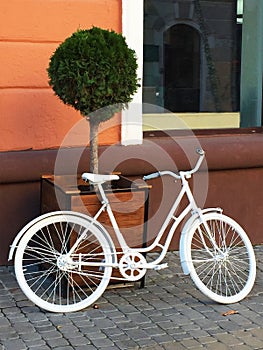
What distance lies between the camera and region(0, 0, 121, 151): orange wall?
543cm

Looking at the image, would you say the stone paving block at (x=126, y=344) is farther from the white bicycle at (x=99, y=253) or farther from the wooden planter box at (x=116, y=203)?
the wooden planter box at (x=116, y=203)

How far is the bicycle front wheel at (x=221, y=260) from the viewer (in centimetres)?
477

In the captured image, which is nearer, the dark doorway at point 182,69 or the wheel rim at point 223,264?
the wheel rim at point 223,264

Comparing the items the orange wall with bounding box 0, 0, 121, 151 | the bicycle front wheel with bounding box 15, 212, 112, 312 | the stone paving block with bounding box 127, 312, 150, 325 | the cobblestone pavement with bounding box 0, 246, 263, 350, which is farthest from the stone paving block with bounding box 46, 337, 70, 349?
the orange wall with bounding box 0, 0, 121, 151

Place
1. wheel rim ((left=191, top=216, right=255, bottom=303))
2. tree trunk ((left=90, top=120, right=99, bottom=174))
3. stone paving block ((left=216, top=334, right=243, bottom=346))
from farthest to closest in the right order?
tree trunk ((left=90, top=120, right=99, bottom=174)) < wheel rim ((left=191, top=216, right=255, bottom=303)) < stone paving block ((left=216, top=334, right=243, bottom=346))

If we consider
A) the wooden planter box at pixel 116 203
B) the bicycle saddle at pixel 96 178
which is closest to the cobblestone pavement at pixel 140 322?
the wooden planter box at pixel 116 203

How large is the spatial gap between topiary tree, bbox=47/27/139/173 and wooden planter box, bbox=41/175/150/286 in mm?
520

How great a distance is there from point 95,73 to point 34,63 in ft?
3.46

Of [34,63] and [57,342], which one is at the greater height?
[34,63]

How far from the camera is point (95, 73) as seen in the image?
464 cm

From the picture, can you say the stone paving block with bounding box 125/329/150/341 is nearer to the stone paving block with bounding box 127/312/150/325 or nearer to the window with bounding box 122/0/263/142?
the stone paving block with bounding box 127/312/150/325

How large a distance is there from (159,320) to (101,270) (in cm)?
55

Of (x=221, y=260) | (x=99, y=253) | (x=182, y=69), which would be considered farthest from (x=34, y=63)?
(x=221, y=260)

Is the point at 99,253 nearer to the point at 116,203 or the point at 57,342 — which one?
the point at 116,203
